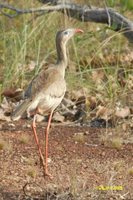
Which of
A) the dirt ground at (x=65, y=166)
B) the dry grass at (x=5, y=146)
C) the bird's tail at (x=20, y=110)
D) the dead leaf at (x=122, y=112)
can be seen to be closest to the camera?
the dirt ground at (x=65, y=166)

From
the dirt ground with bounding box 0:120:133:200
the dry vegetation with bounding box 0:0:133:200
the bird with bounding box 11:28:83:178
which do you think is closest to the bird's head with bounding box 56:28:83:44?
the bird with bounding box 11:28:83:178

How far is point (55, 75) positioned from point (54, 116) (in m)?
1.08

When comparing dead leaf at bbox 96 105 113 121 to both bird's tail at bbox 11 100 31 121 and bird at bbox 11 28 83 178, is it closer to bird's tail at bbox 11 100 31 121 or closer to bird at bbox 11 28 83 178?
bird at bbox 11 28 83 178

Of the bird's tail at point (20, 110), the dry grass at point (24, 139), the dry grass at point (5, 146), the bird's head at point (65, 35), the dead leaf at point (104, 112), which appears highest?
the bird's head at point (65, 35)

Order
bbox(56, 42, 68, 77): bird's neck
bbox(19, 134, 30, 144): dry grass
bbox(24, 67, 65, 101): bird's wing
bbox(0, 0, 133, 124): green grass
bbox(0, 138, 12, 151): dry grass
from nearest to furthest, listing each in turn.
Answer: bbox(24, 67, 65, 101): bird's wing → bbox(0, 138, 12, 151): dry grass → bbox(19, 134, 30, 144): dry grass → bbox(56, 42, 68, 77): bird's neck → bbox(0, 0, 133, 124): green grass

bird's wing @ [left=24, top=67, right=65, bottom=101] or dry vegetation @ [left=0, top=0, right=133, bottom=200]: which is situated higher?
bird's wing @ [left=24, top=67, right=65, bottom=101]

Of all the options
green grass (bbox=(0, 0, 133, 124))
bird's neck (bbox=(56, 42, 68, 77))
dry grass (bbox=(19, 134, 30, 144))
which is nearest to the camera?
dry grass (bbox=(19, 134, 30, 144))

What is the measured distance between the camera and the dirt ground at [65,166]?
5539 millimetres

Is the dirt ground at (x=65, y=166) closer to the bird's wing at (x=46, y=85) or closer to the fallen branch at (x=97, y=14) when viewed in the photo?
the bird's wing at (x=46, y=85)

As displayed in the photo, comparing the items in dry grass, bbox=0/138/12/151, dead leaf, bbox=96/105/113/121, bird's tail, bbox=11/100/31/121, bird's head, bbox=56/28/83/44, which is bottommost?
dead leaf, bbox=96/105/113/121

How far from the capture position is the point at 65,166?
6277 millimetres

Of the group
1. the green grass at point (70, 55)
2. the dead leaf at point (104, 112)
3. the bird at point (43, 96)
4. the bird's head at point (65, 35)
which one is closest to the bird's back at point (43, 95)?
the bird at point (43, 96)

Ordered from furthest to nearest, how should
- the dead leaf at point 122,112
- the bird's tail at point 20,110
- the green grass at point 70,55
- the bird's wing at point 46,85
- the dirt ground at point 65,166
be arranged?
the green grass at point 70,55 → the dead leaf at point 122,112 → the bird's wing at point 46,85 → the bird's tail at point 20,110 → the dirt ground at point 65,166

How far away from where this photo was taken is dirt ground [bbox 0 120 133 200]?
554 cm
